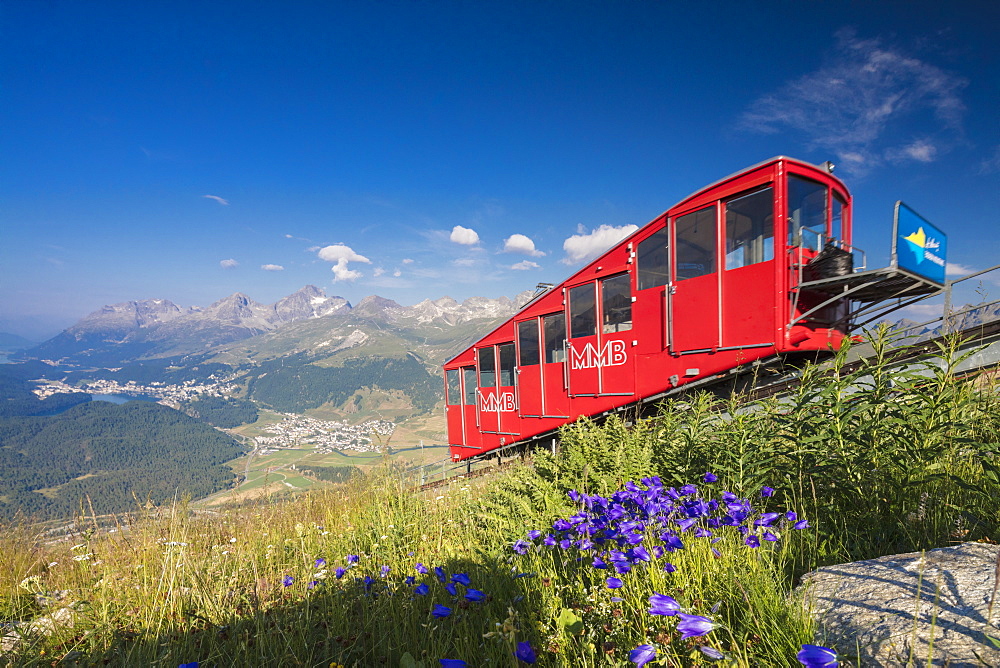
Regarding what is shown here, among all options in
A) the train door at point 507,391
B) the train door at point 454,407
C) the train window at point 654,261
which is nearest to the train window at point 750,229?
the train window at point 654,261

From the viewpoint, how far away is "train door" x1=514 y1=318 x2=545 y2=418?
35.4 feet

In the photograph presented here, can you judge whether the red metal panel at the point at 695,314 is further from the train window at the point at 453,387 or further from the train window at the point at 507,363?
the train window at the point at 453,387

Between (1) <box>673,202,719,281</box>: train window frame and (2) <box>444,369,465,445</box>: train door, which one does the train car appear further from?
(2) <box>444,369,465,445</box>: train door

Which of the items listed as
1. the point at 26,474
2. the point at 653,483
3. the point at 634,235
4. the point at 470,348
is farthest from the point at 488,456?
the point at 26,474

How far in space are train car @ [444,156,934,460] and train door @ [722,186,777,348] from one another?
2cm

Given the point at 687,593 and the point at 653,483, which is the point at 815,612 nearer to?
the point at 687,593

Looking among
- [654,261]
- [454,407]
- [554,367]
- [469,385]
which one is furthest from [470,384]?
[654,261]

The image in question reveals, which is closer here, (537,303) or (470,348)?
(537,303)

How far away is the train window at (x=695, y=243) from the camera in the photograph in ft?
24.6

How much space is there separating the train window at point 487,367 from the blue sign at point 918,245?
8.75 meters

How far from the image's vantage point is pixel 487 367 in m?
→ 12.9

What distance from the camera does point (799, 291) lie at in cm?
669

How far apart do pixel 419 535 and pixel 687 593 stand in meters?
2.70

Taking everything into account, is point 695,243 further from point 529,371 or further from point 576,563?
point 576,563
